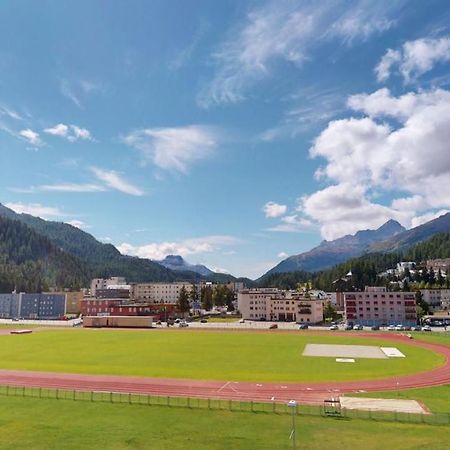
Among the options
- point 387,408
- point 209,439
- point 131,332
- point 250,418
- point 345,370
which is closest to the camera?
point 209,439

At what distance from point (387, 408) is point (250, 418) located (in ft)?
38.1

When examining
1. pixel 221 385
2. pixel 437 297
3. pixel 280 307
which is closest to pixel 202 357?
pixel 221 385

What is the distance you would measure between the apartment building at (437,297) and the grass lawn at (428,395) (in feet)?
530

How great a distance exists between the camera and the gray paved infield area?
67250 millimetres

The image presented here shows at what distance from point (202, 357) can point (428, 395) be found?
3294cm

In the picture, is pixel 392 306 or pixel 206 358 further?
pixel 392 306

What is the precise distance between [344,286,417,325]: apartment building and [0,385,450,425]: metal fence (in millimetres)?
92509

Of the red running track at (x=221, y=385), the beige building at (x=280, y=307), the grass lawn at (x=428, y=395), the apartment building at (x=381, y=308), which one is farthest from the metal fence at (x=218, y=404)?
the beige building at (x=280, y=307)

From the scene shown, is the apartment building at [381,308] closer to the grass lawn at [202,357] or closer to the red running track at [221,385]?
the grass lawn at [202,357]

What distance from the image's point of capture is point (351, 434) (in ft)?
102

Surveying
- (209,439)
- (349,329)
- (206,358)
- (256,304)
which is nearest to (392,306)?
(349,329)

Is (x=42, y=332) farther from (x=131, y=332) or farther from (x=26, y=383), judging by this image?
(x=26, y=383)

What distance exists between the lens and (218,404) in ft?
127

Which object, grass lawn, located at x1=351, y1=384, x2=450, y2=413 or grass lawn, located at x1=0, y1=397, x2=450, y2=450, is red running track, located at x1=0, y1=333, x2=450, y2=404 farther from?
grass lawn, located at x1=0, y1=397, x2=450, y2=450
